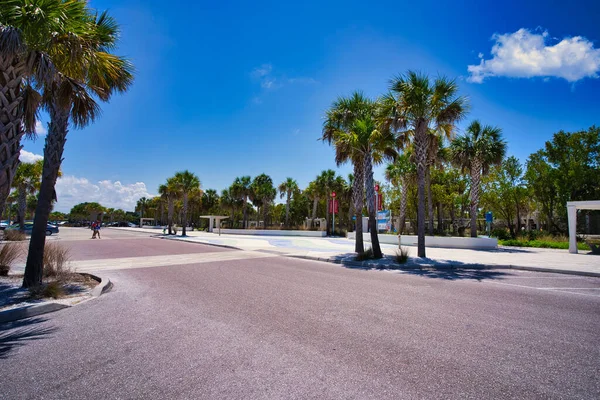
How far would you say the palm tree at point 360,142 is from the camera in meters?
14.5

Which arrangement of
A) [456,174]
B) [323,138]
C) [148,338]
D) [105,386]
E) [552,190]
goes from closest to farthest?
[105,386] < [148,338] < [323,138] < [552,190] < [456,174]

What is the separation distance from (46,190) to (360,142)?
38.4 ft

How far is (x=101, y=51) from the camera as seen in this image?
7.80m

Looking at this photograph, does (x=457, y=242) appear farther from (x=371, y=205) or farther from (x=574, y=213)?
(x=371, y=205)

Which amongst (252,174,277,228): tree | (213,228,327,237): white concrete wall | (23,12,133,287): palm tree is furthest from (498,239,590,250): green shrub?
(252,174,277,228): tree

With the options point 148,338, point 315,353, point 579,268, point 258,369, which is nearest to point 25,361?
point 148,338

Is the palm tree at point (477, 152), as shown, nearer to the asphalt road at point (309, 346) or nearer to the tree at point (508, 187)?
the tree at point (508, 187)

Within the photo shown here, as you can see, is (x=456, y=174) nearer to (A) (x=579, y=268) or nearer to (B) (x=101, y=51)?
(A) (x=579, y=268)

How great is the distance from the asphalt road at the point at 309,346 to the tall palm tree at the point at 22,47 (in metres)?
3.42

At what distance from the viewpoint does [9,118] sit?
6.02 meters

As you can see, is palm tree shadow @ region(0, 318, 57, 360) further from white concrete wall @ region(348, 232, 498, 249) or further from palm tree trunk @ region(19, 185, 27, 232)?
palm tree trunk @ region(19, 185, 27, 232)

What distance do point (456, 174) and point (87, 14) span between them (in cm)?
3906

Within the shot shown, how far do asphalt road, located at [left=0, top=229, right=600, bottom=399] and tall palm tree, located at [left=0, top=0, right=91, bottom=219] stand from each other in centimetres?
342

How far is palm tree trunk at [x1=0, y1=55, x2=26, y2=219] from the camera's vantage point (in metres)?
5.85
